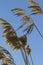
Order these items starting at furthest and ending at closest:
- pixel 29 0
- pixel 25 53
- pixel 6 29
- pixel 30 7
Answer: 1. pixel 25 53
2. pixel 6 29
3. pixel 29 0
4. pixel 30 7

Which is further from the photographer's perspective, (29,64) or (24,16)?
(29,64)

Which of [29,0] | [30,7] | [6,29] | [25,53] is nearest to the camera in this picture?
[30,7]

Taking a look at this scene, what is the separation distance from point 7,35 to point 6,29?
0.90 ft

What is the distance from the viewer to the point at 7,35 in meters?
11.8

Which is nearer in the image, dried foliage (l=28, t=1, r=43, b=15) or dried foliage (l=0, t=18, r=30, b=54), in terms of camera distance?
dried foliage (l=28, t=1, r=43, b=15)

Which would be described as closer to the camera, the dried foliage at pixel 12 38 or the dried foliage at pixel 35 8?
the dried foliage at pixel 35 8

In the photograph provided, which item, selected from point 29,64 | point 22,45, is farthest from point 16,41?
point 29,64

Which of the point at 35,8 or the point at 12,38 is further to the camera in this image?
the point at 12,38

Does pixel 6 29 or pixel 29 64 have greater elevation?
pixel 6 29

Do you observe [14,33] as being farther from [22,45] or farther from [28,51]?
[28,51]

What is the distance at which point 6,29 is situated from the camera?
1172 cm

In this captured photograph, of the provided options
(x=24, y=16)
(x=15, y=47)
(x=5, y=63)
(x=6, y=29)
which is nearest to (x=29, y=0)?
(x=24, y=16)

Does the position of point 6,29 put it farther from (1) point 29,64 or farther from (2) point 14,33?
(1) point 29,64

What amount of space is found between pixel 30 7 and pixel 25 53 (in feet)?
14.0
